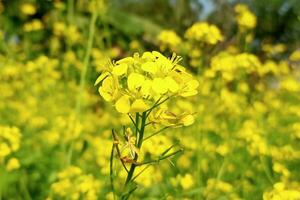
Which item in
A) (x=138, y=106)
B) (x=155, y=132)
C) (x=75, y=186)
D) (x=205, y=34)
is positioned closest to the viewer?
(x=138, y=106)

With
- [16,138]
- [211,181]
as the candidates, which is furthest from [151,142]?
[16,138]

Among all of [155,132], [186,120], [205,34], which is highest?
[205,34]

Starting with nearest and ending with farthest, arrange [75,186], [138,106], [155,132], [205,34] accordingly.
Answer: [138,106], [155,132], [75,186], [205,34]

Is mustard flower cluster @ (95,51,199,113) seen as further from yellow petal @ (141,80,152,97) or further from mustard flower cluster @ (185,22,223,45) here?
mustard flower cluster @ (185,22,223,45)

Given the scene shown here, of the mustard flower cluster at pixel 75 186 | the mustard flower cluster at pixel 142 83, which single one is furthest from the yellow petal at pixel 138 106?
the mustard flower cluster at pixel 75 186

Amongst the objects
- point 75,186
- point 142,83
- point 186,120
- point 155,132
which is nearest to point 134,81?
point 142,83

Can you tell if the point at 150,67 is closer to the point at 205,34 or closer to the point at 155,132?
the point at 155,132

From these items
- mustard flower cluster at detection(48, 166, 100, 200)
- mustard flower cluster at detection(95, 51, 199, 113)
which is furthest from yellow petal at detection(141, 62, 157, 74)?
mustard flower cluster at detection(48, 166, 100, 200)
